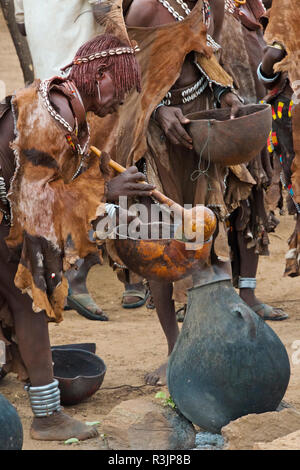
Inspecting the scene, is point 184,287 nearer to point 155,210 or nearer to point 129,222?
point 155,210

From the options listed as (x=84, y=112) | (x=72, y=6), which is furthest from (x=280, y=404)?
(x=72, y=6)

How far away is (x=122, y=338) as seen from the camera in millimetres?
5590

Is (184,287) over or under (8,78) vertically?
under

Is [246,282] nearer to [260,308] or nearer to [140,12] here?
[260,308]

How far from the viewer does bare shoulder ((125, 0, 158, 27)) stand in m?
4.51

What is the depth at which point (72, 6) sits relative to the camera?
614 cm

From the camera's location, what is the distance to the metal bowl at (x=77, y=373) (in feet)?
13.9

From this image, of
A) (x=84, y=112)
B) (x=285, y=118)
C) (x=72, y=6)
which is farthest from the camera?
(x=72, y=6)

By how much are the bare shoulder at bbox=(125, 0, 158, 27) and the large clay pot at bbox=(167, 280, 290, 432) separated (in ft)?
5.55

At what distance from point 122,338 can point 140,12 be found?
2.19m

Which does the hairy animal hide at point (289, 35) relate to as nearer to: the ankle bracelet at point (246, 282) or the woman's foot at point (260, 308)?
the ankle bracelet at point (246, 282)

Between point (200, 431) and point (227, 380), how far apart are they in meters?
0.40

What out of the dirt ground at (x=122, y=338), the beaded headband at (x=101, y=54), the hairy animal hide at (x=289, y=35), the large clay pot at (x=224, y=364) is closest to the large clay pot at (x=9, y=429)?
the dirt ground at (x=122, y=338)

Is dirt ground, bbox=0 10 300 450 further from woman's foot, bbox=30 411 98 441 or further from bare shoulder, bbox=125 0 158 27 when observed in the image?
A: bare shoulder, bbox=125 0 158 27
